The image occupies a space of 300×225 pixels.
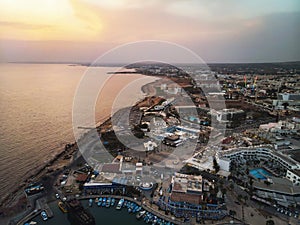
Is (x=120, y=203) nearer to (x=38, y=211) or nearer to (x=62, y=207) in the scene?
(x=62, y=207)

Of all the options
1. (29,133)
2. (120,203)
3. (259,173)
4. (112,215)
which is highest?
(29,133)

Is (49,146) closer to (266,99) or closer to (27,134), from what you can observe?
(27,134)

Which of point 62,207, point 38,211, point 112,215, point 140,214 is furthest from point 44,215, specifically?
point 140,214

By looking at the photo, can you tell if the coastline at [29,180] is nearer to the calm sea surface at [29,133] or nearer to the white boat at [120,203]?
the calm sea surface at [29,133]

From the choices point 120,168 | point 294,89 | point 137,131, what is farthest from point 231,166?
point 294,89

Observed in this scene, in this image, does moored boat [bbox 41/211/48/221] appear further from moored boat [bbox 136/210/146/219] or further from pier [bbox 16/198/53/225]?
moored boat [bbox 136/210/146/219]

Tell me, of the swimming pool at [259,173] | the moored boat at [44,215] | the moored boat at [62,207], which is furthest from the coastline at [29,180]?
the swimming pool at [259,173]

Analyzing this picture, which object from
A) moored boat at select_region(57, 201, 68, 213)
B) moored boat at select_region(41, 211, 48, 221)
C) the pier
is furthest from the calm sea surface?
moored boat at select_region(57, 201, 68, 213)

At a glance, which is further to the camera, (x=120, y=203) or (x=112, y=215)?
(x=120, y=203)

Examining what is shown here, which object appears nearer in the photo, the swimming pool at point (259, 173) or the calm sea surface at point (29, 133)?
the swimming pool at point (259, 173)
